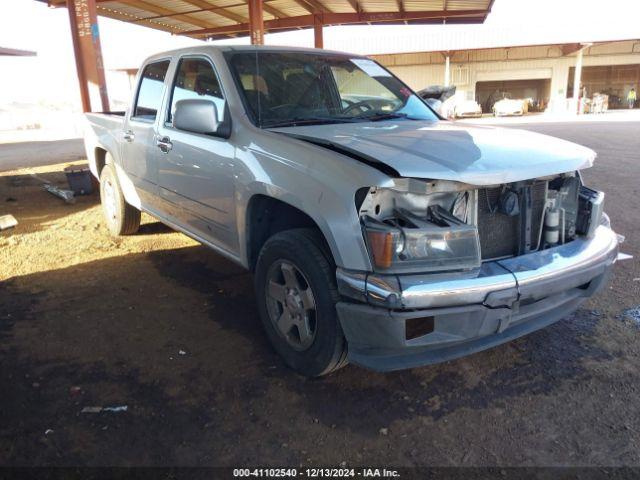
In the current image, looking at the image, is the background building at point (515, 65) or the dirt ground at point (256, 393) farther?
the background building at point (515, 65)

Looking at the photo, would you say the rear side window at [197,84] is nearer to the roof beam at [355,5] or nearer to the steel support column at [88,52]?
the steel support column at [88,52]

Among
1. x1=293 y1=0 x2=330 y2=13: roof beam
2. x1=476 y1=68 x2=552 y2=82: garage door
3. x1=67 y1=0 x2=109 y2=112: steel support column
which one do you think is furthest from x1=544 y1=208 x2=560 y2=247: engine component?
x1=476 y1=68 x2=552 y2=82: garage door

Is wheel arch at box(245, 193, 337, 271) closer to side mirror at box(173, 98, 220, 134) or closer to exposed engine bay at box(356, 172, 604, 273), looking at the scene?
side mirror at box(173, 98, 220, 134)

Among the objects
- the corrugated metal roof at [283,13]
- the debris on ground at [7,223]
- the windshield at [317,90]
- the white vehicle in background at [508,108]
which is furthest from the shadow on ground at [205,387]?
the white vehicle in background at [508,108]

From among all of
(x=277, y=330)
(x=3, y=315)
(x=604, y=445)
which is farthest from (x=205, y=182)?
(x=604, y=445)

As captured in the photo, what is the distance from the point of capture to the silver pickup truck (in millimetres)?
2289

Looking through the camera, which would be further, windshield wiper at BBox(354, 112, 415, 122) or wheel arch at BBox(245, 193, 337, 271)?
windshield wiper at BBox(354, 112, 415, 122)

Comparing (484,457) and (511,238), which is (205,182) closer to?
(511,238)

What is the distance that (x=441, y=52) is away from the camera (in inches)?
1219

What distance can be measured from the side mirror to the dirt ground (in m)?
1.40

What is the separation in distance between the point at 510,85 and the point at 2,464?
4100 centimetres

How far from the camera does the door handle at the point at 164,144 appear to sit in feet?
12.7

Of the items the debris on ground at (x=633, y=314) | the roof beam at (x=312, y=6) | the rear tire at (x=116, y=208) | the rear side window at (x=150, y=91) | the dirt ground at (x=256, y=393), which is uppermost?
the roof beam at (x=312, y=6)

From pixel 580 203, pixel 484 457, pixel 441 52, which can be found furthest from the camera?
pixel 441 52
